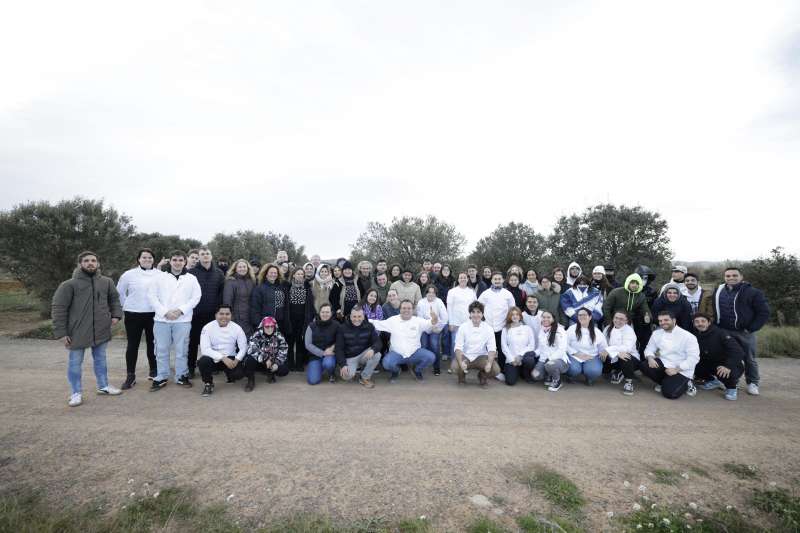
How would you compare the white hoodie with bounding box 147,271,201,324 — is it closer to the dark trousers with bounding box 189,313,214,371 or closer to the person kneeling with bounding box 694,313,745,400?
the dark trousers with bounding box 189,313,214,371

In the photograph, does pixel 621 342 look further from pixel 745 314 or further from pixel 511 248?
pixel 511 248

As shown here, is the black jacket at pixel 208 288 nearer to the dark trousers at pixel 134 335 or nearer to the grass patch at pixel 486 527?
the dark trousers at pixel 134 335

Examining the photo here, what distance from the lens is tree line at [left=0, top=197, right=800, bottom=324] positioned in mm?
13545

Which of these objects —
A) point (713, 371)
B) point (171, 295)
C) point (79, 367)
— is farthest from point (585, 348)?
point (79, 367)

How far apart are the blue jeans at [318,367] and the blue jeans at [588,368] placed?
4.03m

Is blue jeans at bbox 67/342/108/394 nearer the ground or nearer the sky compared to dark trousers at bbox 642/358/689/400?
nearer the sky

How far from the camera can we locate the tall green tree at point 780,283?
1159 centimetres

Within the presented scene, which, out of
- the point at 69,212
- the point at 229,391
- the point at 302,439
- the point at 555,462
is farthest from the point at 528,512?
the point at 69,212

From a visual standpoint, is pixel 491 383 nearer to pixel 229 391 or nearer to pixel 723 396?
pixel 723 396

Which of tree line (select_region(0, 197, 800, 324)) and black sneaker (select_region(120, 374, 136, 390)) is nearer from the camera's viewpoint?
black sneaker (select_region(120, 374, 136, 390))

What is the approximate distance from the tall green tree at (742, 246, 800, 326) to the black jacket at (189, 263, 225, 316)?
649 inches

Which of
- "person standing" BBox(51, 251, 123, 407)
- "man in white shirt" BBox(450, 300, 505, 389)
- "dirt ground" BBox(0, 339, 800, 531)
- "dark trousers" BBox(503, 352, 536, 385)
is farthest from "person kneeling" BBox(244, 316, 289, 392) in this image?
"dark trousers" BBox(503, 352, 536, 385)

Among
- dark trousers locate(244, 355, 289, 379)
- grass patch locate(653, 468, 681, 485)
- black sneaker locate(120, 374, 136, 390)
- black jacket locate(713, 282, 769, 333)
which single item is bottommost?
grass patch locate(653, 468, 681, 485)

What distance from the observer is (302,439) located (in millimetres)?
3934
